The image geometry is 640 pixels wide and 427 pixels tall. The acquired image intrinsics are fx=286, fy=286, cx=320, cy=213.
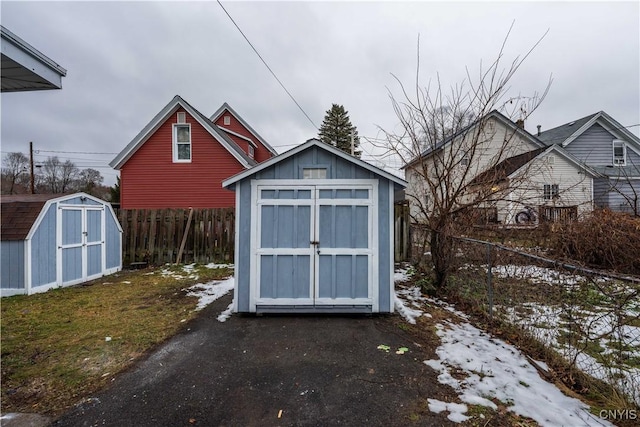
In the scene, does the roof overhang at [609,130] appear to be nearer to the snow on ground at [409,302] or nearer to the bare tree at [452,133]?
the bare tree at [452,133]

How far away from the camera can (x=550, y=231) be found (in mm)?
7336

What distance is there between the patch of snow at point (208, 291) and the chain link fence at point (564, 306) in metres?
4.74

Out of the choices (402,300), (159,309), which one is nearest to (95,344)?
(159,309)

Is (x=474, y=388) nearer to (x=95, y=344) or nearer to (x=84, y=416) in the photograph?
(x=84, y=416)

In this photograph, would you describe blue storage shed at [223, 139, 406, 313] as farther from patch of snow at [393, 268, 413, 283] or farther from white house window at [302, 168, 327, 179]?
patch of snow at [393, 268, 413, 283]

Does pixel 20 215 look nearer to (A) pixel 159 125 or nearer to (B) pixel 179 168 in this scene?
(B) pixel 179 168

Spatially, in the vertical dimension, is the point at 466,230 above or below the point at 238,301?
above

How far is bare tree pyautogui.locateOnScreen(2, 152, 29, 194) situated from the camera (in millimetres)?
30253

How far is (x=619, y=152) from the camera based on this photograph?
1848 centimetres

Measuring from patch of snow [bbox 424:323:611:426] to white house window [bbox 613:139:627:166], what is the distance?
22796 mm

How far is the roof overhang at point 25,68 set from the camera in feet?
7.12

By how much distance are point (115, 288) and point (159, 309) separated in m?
2.22

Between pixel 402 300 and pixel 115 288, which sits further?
pixel 115 288

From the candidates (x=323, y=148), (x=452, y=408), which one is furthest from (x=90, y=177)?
(x=452, y=408)
